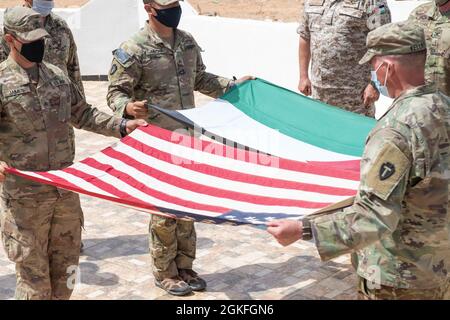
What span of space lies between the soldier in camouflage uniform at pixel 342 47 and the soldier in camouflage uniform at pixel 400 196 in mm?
3024

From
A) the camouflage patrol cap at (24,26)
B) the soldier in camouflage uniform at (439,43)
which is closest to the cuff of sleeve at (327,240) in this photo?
the camouflage patrol cap at (24,26)

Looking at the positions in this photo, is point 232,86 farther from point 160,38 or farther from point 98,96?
point 98,96

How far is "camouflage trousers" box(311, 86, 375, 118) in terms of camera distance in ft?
23.2

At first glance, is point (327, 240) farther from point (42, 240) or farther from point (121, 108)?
point (121, 108)

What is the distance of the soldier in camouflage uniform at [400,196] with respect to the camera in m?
3.66

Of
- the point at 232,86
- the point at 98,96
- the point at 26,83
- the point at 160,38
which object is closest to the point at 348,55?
the point at 232,86

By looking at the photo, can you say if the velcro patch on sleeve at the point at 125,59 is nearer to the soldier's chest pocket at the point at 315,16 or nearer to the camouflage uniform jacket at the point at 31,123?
the camouflage uniform jacket at the point at 31,123

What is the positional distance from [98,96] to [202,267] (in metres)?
6.55

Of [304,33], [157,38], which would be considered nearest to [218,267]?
[157,38]

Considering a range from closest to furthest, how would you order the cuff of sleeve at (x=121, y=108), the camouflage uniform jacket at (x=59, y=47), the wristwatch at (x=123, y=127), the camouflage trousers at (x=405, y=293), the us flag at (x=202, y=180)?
the camouflage trousers at (x=405, y=293), the us flag at (x=202, y=180), the wristwatch at (x=123, y=127), the cuff of sleeve at (x=121, y=108), the camouflage uniform jacket at (x=59, y=47)

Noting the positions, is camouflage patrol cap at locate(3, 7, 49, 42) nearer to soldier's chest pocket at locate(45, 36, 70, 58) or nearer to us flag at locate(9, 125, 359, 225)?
us flag at locate(9, 125, 359, 225)

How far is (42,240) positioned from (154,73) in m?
1.55

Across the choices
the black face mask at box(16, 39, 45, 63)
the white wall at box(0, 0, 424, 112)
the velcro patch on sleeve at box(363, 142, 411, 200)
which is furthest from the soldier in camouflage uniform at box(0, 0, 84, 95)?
the white wall at box(0, 0, 424, 112)

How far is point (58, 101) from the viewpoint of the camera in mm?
5215
